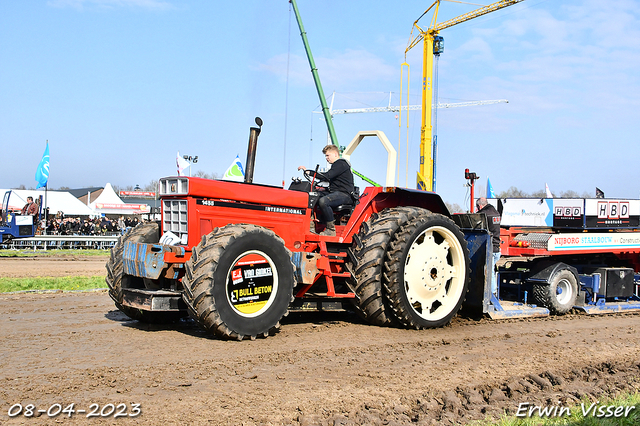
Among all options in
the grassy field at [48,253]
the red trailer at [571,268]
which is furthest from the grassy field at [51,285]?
the grassy field at [48,253]

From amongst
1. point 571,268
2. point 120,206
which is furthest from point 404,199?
point 120,206

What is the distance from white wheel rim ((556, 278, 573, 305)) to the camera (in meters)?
8.81

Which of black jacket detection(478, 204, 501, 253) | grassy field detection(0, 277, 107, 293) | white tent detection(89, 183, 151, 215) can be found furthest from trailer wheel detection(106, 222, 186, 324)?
white tent detection(89, 183, 151, 215)

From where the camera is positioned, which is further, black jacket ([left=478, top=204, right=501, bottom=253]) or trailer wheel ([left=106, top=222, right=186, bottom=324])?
black jacket ([left=478, top=204, right=501, bottom=253])

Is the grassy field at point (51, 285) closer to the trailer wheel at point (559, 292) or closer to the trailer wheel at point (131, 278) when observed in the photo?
the trailer wheel at point (131, 278)

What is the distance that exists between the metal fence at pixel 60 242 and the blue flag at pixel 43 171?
7.84ft

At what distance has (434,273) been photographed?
726cm

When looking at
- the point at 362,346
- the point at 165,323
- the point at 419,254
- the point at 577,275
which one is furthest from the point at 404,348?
the point at 577,275

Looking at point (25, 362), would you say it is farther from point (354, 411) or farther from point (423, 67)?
point (423, 67)

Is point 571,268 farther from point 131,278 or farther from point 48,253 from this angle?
point 48,253

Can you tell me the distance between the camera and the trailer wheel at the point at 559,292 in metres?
8.57

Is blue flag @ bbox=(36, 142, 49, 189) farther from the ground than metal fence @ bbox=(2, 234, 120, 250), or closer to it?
farther from the ground

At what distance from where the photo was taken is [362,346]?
5.79 m

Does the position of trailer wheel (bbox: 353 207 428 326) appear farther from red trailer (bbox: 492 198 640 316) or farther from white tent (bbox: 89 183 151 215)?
white tent (bbox: 89 183 151 215)
